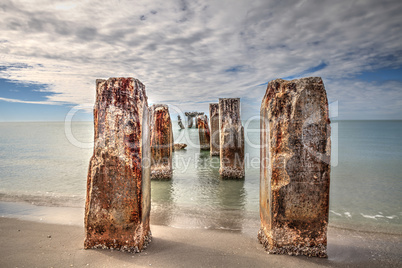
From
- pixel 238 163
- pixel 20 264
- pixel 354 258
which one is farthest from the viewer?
pixel 238 163

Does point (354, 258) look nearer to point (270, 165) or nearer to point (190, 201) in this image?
point (270, 165)

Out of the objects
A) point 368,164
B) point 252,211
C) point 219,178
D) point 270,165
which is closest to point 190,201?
point 252,211

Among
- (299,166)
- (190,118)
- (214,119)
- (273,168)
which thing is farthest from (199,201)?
(190,118)

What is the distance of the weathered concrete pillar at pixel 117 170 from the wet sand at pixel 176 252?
0.70 feet

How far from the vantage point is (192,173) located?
8.74 meters

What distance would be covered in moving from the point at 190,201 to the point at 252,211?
151cm

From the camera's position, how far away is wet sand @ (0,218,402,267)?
102 inches

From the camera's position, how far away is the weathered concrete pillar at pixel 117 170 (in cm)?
269

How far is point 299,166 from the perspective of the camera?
2740 millimetres

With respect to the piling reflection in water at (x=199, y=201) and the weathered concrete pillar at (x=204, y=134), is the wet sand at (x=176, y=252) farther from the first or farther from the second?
the weathered concrete pillar at (x=204, y=134)

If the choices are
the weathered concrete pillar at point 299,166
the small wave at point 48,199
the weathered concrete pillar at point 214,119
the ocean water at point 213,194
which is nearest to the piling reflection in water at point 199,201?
the ocean water at point 213,194

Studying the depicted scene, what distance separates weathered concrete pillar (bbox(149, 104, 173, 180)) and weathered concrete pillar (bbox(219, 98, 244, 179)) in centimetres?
177

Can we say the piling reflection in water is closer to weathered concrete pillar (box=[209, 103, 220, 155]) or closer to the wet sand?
the wet sand

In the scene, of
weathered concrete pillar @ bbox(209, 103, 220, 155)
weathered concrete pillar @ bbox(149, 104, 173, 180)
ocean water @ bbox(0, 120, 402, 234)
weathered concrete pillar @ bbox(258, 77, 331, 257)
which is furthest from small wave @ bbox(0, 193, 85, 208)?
weathered concrete pillar @ bbox(209, 103, 220, 155)
